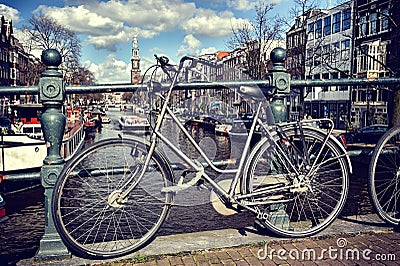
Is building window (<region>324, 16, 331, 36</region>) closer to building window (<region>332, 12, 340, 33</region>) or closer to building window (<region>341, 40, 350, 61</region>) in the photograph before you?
building window (<region>332, 12, 340, 33</region>)

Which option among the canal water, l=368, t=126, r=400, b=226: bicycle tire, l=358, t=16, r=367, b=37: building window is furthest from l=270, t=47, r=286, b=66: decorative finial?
l=358, t=16, r=367, b=37: building window

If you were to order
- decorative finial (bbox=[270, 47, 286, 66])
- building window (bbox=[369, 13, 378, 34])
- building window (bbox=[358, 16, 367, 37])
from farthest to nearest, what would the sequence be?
building window (bbox=[358, 16, 367, 37]), building window (bbox=[369, 13, 378, 34]), decorative finial (bbox=[270, 47, 286, 66])

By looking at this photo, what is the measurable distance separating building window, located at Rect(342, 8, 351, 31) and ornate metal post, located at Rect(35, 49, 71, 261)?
4233 centimetres

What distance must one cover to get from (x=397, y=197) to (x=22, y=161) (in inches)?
509

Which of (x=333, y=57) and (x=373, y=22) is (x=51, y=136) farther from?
(x=333, y=57)

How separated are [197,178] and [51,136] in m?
1.16

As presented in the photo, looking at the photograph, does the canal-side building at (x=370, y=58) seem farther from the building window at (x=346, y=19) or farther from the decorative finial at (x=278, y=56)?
the decorative finial at (x=278, y=56)

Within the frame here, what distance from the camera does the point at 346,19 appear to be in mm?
40969

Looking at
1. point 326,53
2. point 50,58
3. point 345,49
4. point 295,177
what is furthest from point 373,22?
point 50,58

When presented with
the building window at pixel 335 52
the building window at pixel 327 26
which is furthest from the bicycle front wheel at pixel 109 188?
the building window at pixel 327 26

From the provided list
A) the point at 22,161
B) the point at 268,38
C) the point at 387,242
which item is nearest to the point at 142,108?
the point at 387,242

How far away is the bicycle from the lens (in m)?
2.92

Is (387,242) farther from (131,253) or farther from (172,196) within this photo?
(131,253)

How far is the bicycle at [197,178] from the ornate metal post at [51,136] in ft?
0.41
